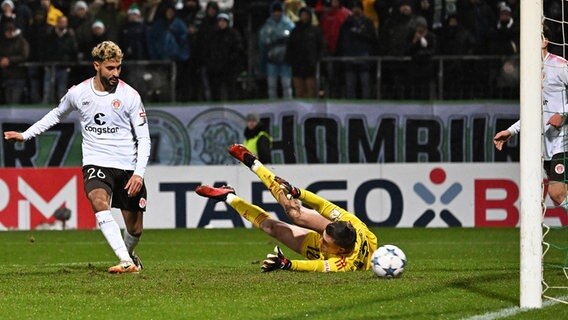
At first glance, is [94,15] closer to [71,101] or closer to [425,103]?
[425,103]

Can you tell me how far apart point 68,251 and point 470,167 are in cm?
830

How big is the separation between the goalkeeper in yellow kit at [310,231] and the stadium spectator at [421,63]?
32.5 feet

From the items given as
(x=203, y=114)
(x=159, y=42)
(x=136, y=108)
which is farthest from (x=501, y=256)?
(x=159, y=42)

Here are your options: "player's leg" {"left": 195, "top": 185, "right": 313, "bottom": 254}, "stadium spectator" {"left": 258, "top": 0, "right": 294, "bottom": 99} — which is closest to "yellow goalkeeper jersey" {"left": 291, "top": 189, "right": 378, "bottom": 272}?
"player's leg" {"left": 195, "top": 185, "right": 313, "bottom": 254}

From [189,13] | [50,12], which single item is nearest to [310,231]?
[189,13]

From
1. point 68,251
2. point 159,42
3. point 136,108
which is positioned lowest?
point 68,251

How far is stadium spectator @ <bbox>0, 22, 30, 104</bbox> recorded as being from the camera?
24.3m

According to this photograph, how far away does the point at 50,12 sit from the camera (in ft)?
84.6

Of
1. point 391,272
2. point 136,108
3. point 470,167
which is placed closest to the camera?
point 391,272

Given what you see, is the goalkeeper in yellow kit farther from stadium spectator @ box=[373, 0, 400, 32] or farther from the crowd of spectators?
stadium spectator @ box=[373, 0, 400, 32]

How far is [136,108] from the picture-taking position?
12.9 metres

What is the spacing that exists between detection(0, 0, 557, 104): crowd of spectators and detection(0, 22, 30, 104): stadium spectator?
2 centimetres

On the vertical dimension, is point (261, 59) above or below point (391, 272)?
above

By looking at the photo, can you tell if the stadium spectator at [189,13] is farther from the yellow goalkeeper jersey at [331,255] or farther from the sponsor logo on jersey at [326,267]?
the sponsor logo on jersey at [326,267]
